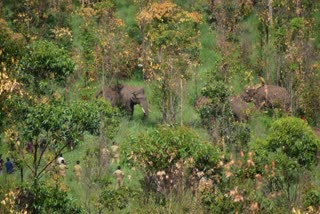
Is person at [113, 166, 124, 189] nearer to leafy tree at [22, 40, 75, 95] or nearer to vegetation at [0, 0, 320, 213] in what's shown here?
vegetation at [0, 0, 320, 213]

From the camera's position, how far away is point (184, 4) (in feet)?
135

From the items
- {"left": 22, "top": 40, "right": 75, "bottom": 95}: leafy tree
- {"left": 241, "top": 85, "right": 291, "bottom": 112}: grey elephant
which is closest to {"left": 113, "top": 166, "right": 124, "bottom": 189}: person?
{"left": 22, "top": 40, "right": 75, "bottom": 95}: leafy tree

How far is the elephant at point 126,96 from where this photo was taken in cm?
2984

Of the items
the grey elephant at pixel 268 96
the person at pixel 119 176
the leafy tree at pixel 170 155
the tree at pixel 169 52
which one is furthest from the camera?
the grey elephant at pixel 268 96

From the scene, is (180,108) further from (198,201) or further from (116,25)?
(198,201)

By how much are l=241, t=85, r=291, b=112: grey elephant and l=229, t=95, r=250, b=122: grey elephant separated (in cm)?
130

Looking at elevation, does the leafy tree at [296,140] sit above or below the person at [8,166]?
above

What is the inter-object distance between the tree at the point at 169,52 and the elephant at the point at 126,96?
1.00 metres

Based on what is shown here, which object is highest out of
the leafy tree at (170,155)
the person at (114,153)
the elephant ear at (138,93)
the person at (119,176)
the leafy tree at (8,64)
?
the leafy tree at (8,64)

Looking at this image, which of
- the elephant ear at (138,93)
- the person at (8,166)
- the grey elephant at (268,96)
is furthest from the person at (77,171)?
the grey elephant at (268,96)

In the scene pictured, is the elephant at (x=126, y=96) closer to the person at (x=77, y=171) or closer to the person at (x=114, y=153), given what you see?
the person at (x=114, y=153)

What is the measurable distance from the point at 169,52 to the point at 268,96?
546 cm

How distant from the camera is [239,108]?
30.0 m

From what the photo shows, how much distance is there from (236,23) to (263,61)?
4.33m
